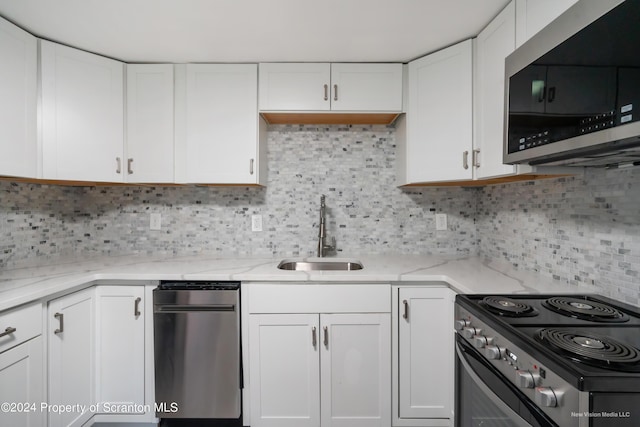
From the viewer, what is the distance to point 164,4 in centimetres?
137

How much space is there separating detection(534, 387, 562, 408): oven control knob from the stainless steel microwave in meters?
0.63

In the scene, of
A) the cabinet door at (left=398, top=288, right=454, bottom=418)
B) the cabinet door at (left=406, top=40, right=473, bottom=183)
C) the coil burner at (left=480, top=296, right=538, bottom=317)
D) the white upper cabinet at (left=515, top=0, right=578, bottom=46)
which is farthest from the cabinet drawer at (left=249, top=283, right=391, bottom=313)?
the white upper cabinet at (left=515, top=0, right=578, bottom=46)

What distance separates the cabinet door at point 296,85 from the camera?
1.87 meters

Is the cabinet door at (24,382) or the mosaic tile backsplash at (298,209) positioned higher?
the mosaic tile backsplash at (298,209)

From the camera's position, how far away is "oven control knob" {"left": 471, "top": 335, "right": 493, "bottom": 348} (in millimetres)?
949

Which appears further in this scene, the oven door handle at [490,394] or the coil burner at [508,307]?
the coil burner at [508,307]

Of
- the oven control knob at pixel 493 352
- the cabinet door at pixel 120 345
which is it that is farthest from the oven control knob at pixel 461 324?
the cabinet door at pixel 120 345

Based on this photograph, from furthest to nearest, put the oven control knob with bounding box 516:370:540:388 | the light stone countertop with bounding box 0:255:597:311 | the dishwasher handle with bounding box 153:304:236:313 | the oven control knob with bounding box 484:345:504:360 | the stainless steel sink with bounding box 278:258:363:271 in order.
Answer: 1. the stainless steel sink with bounding box 278:258:363:271
2. the dishwasher handle with bounding box 153:304:236:313
3. the light stone countertop with bounding box 0:255:597:311
4. the oven control knob with bounding box 484:345:504:360
5. the oven control knob with bounding box 516:370:540:388

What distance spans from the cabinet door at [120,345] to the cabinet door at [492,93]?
197cm

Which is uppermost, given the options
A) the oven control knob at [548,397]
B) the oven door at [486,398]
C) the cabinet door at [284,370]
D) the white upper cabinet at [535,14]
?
the white upper cabinet at [535,14]

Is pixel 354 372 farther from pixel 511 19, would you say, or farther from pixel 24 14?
pixel 24 14

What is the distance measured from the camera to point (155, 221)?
2205 mm

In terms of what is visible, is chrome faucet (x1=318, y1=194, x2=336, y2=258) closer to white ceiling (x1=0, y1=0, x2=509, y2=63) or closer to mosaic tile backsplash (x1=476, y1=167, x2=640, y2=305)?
white ceiling (x1=0, y1=0, x2=509, y2=63)

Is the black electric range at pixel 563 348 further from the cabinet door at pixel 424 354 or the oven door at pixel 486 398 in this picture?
the cabinet door at pixel 424 354
